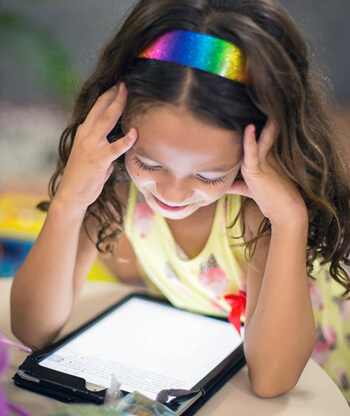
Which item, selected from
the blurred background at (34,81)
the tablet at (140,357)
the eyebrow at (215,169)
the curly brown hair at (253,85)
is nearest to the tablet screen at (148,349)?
the tablet at (140,357)

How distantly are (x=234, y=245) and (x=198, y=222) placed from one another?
0.09m

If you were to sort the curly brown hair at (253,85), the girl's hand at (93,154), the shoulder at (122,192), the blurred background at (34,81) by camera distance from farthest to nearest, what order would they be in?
the blurred background at (34,81)
the shoulder at (122,192)
the girl's hand at (93,154)
the curly brown hair at (253,85)

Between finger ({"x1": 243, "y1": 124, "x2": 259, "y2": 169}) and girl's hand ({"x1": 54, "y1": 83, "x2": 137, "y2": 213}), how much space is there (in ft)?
0.53

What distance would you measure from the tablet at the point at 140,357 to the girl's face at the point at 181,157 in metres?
0.20

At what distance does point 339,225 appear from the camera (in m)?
0.82

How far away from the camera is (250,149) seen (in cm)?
69

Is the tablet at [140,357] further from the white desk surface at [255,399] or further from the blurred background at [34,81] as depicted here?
the blurred background at [34,81]

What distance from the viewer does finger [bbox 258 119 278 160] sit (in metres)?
0.69

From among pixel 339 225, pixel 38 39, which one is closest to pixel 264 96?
pixel 339 225

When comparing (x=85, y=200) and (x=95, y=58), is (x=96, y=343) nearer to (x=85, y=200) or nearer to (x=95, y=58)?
(x=85, y=200)

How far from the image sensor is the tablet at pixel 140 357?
0.67 meters

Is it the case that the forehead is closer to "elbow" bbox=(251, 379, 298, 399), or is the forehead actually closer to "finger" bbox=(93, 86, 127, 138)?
"finger" bbox=(93, 86, 127, 138)

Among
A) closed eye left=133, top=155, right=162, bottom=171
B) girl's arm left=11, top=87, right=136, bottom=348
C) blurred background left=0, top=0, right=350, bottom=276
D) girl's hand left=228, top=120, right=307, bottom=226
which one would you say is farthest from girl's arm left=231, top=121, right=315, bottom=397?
blurred background left=0, top=0, right=350, bottom=276

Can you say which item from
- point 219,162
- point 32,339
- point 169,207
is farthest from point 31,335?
point 219,162
